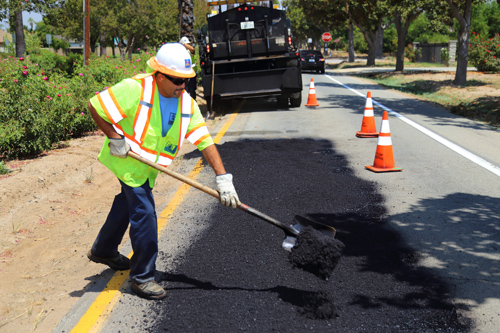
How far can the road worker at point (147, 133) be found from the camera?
11.8 feet

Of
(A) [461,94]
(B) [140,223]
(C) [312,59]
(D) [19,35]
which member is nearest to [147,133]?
(B) [140,223]

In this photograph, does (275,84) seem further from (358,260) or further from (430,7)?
(430,7)

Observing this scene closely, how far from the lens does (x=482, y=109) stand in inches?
587

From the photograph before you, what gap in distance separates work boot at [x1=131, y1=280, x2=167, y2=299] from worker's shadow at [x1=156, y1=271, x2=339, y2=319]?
16 cm

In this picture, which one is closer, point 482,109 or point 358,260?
point 358,260

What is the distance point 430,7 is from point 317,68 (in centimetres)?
855

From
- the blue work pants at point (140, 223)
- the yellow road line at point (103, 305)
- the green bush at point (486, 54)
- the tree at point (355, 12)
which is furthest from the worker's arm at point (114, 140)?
the tree at point (355, 12)

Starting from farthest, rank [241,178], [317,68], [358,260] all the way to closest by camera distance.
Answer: [317,68] < [241,178] < [358,260]

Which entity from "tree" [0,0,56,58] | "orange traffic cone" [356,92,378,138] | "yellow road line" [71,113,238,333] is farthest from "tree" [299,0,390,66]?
"yellow road line" [71,113,238,333]

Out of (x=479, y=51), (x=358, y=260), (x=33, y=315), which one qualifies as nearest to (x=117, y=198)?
(x=33, y=315)

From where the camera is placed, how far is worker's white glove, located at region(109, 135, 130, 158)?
3.56 metres

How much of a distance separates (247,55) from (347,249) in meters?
10.4

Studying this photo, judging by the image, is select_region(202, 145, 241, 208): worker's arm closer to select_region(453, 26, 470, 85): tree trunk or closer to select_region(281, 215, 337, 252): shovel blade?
select_region(281, 215, 337, 252): shovel blade

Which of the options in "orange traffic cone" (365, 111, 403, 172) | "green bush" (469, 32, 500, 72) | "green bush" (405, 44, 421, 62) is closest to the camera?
"orange traffic cone" (365, 111, 403, 172)
